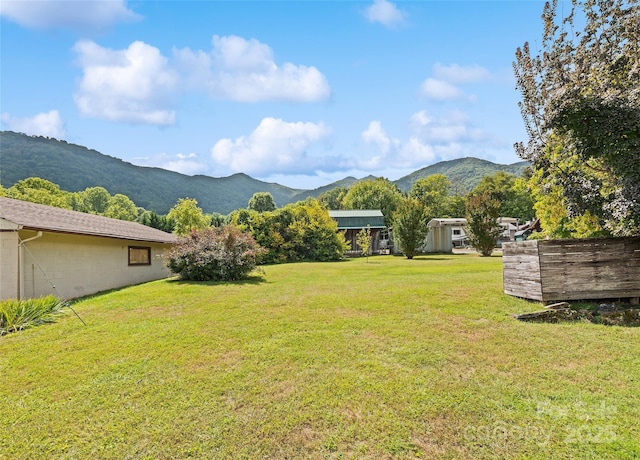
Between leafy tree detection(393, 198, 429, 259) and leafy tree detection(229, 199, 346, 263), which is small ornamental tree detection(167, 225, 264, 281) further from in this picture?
leafy tree detection(393, 198, 429, 259)

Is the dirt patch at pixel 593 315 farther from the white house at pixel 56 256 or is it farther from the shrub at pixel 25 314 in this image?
the white house at pixel 56 256

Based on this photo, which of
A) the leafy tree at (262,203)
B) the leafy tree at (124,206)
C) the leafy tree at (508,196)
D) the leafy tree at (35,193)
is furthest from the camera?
the leafy tree at (262,203)

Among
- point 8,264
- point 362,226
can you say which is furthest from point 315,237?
point 8,264

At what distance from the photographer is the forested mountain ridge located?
6925 cm

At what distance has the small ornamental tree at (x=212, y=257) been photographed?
12.5 m

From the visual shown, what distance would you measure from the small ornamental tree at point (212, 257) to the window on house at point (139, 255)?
97.1 inches

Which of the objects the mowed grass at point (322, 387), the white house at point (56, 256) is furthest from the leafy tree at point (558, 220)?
the white house at point (56, 256)

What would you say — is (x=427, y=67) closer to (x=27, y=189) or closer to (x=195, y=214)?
(x=195, y=214)

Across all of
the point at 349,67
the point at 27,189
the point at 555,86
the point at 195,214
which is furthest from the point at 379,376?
the point at 27,189

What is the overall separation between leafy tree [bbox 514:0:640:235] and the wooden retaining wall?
1.51 ft

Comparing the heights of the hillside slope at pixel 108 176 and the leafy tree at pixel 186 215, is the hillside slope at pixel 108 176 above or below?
above

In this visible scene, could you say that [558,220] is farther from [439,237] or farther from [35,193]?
[35,193]

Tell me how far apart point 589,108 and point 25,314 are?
11862mm

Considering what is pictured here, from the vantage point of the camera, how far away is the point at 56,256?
394 inches
